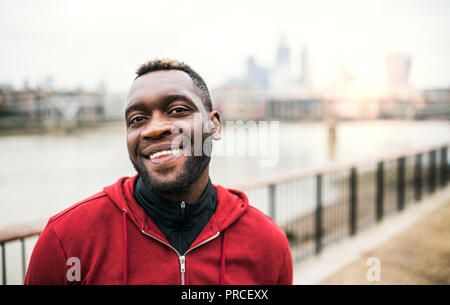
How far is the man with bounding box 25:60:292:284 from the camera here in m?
1.21

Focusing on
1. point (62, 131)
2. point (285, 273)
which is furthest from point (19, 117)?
point (285, 273)

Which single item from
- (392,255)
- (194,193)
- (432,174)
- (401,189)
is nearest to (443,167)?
(432,174)

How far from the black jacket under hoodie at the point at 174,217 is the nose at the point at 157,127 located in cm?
23

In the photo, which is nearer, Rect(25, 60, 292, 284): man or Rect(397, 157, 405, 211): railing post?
Rect(25, 60, 292, 284): man

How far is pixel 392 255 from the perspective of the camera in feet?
13.3

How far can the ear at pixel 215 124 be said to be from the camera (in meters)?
1.52

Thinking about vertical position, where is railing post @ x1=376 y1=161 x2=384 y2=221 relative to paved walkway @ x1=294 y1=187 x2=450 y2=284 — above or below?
above

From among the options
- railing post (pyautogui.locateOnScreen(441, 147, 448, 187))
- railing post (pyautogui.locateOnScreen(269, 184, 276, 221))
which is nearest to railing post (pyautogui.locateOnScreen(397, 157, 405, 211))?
railing post (pyautogui.locateOnScreen(441, 147, 448, 187))

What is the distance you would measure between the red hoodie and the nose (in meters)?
0.27

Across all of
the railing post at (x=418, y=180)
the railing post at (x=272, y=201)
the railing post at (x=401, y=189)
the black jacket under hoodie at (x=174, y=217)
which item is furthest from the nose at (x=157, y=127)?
the railing post at (x=418, y=180)

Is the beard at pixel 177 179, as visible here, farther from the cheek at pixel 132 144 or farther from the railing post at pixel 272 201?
the railing post at pixel 272 201

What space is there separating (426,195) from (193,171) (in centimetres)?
754

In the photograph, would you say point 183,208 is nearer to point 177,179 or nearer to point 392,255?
point 177,179

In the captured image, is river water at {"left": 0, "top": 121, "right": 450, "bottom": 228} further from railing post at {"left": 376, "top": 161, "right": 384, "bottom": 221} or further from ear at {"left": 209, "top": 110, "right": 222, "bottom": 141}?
ear at {"left": 209, "top": 110, "right": 222, "bottom": 141}
